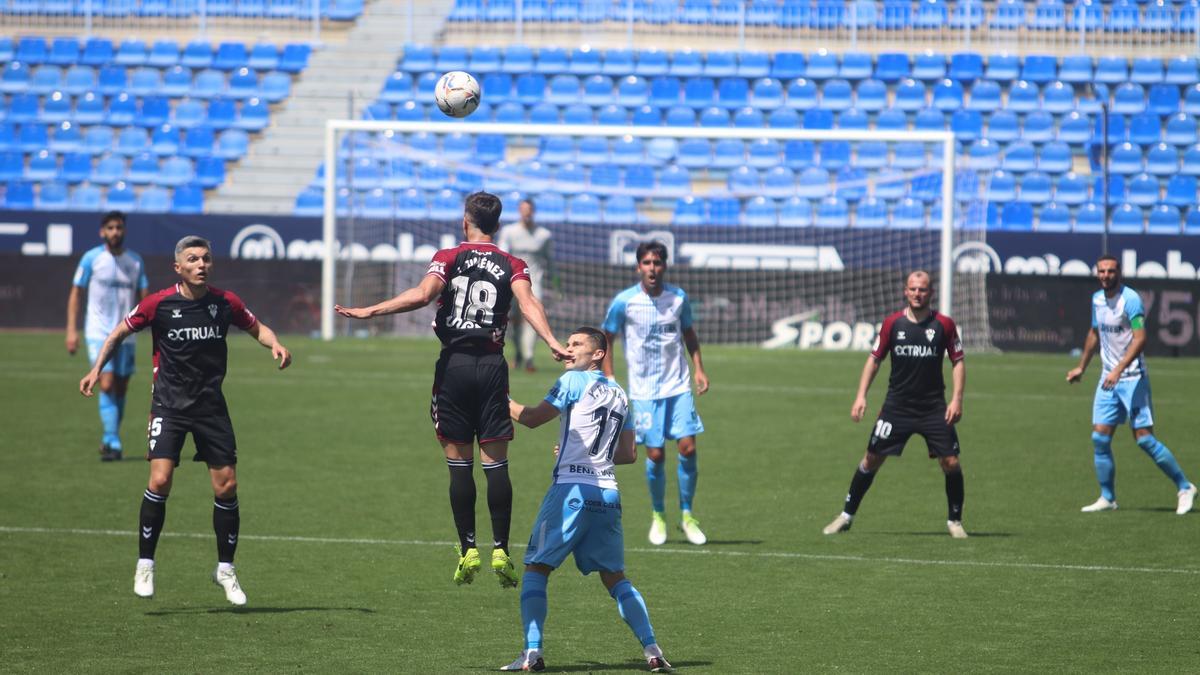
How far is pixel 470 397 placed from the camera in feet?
28.7

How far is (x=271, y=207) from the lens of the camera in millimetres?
32281

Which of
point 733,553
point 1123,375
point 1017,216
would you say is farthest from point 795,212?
point 733,553

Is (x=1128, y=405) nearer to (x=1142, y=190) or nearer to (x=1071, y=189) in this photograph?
(x=1071, y=189)

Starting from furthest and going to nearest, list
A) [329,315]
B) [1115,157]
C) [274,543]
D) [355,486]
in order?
[1115,157] → [329,315] → [355,486] → [274,543]

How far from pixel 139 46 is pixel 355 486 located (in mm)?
24943

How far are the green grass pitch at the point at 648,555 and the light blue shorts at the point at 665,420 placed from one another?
807 millimetres

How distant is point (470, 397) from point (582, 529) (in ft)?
5.40

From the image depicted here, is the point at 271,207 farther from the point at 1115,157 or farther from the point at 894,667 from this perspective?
the point at 894,667

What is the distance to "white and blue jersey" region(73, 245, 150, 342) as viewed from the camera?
50.5 feet

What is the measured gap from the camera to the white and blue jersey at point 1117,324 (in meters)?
12.9

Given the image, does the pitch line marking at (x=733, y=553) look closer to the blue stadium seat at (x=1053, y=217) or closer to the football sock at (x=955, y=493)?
the football sock at (x=955, y=493)

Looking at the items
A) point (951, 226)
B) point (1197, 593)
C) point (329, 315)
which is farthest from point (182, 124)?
point (1197, 593)

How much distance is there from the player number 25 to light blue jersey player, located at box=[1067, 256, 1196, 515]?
6.13 metres

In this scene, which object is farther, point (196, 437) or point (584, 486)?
point (196, 437)
